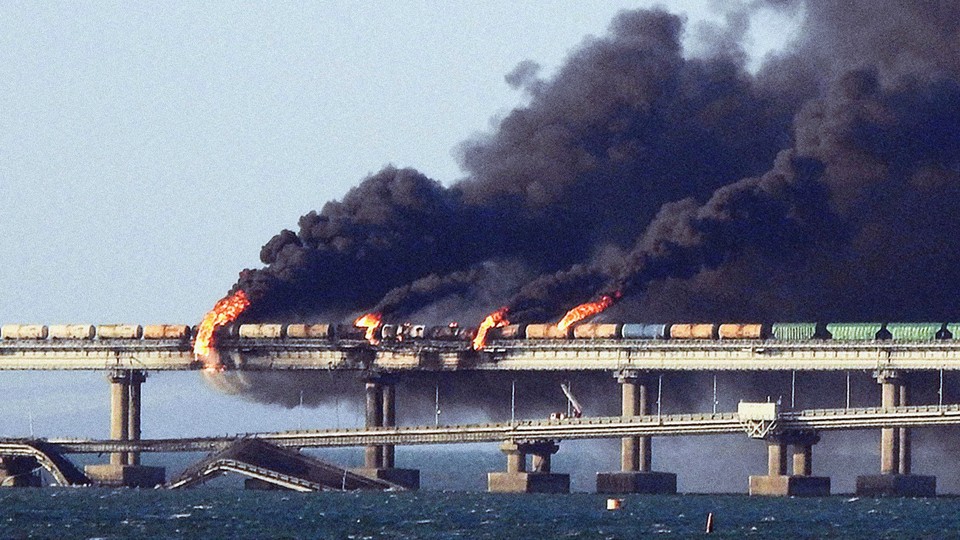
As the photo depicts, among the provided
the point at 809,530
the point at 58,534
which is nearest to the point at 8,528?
the point at 58,534

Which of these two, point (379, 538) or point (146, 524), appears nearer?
point (379, 538)

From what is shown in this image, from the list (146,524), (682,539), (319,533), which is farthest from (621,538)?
(146,524)

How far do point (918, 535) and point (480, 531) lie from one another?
27109mm

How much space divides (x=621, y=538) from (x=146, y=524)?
103 ft

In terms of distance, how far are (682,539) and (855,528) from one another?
692 inches

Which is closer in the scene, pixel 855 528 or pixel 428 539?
pixel 428 539

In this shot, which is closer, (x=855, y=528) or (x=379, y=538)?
(x=379, y=538)

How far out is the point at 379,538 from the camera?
18462 centimetres

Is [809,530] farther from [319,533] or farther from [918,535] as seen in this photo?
[319,533]

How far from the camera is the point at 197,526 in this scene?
19638 cm

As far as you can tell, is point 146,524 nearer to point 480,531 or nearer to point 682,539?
point 480,531

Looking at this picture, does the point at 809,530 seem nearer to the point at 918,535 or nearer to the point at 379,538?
the point at 918,535

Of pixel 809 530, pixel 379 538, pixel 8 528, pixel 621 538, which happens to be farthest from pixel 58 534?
pixel 809 530

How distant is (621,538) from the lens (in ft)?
615
